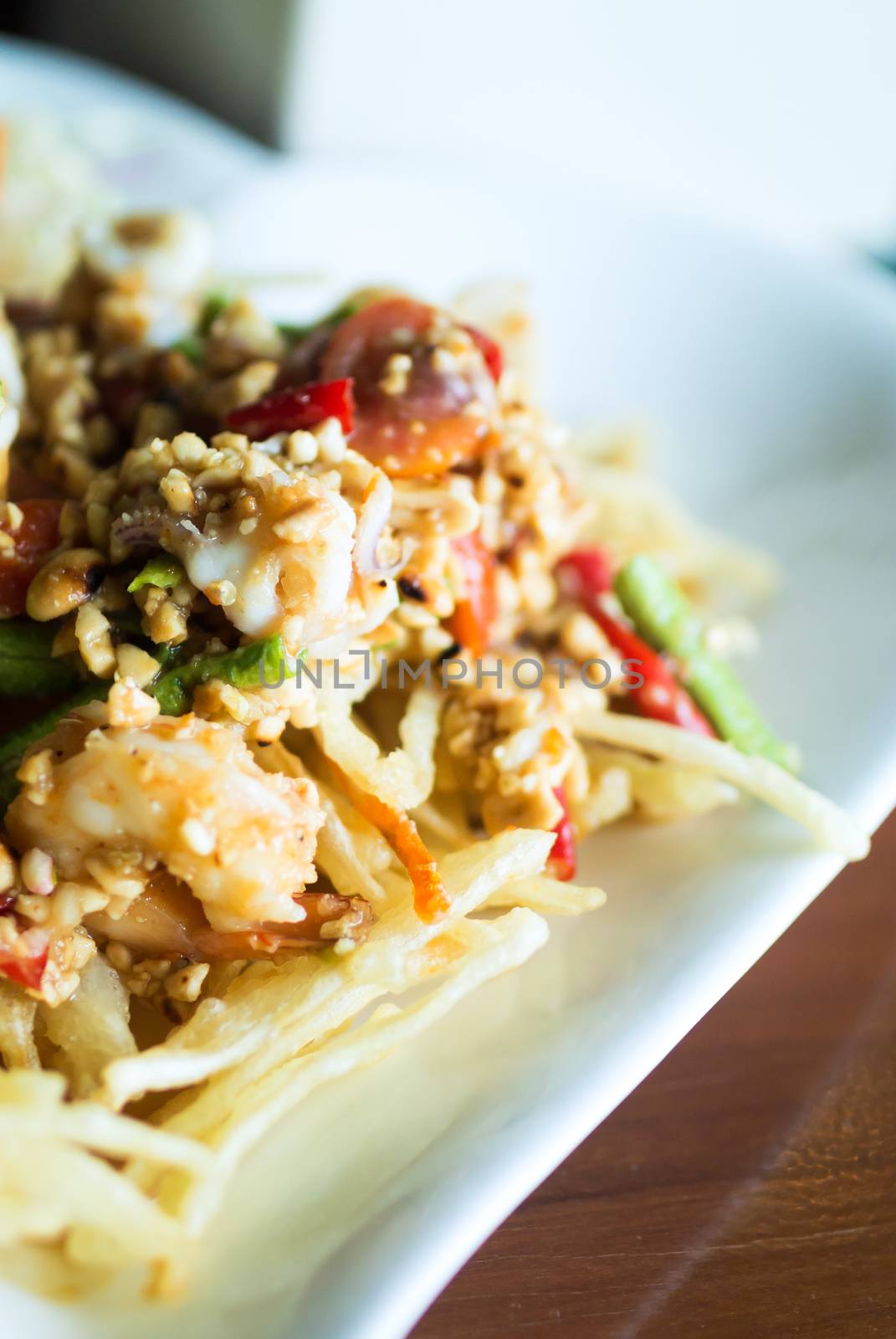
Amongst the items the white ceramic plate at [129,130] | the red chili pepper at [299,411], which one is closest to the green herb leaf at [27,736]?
the red chili pepper at [299,411]

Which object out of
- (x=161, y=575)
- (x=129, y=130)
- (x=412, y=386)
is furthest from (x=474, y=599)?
(x=129, y=130)

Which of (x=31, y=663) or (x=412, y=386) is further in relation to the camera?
(x=412, y=386)

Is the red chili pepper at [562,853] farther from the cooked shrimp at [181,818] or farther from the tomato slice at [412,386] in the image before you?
the tomato slice at [412,386]

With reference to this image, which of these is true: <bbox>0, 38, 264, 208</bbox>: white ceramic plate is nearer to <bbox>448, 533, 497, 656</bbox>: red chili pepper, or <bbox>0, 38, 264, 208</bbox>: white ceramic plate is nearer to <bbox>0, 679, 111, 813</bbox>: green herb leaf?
<bbox>448, 533, 497, 656</bbox>: red chili pepper

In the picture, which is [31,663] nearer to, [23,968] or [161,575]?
[161,575]

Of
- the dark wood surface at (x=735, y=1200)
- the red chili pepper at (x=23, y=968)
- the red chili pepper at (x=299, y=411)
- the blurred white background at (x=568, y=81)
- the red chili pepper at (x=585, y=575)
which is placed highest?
the blurred white background at (x=568, y=81)

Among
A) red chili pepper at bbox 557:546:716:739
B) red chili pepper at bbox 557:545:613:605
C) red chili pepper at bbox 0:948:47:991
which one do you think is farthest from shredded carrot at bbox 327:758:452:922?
red chili pepper at bbox 557:545:613:605
